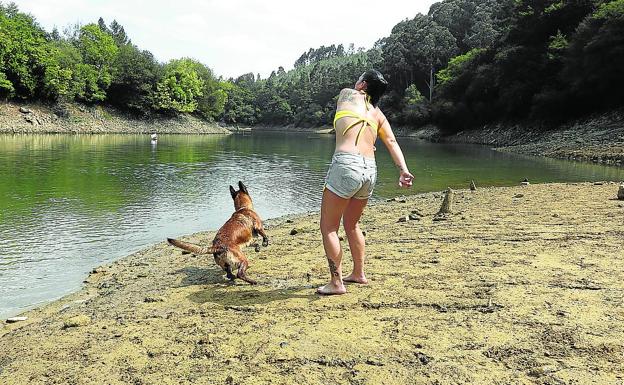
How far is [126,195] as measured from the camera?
45.1ft

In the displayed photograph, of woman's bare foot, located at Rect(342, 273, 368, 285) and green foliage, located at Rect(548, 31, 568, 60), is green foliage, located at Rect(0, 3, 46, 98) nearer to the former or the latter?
green foliage, located at Rect(548, 31, 568, 60)

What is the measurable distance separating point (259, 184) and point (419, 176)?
713cm

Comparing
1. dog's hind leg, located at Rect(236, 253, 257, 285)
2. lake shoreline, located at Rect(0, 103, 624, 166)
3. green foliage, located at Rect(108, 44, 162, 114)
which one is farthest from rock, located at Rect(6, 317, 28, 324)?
green foliage, located at Rect(108, 44, 162, 114)

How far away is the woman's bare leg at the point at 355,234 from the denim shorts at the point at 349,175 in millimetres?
211

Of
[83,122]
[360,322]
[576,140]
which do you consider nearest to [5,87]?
[83,122]

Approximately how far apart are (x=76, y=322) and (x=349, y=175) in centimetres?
277

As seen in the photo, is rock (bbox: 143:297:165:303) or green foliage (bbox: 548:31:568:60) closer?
rock (bbox: 143:297:165:303)

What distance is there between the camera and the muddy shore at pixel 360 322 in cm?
306

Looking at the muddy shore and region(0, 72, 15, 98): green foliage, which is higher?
region(0, 72, 15, 98): green foliage

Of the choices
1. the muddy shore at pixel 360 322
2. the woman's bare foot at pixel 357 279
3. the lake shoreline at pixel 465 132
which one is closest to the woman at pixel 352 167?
the woman's bare foot at pixel 357 279

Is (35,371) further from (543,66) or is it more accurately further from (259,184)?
(543,66)

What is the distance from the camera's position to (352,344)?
3.40 meters

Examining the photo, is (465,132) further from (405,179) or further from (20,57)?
(405,179)

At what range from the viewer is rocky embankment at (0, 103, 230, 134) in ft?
156
